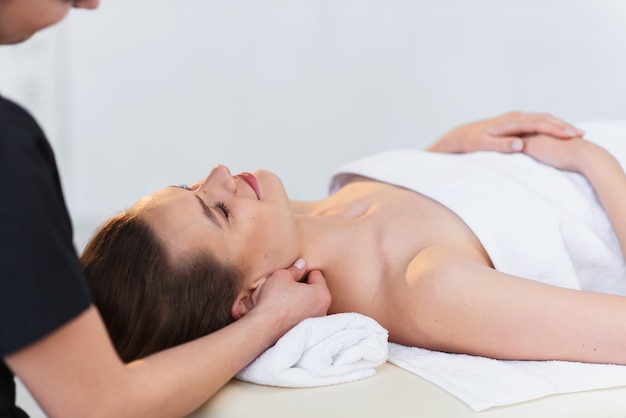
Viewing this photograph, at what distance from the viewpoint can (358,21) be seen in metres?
3.82

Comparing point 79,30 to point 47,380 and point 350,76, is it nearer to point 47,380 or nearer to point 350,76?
point 350,76

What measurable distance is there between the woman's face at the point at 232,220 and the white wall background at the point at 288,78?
2.33 meters

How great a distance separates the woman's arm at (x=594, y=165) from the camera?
5.85 feet

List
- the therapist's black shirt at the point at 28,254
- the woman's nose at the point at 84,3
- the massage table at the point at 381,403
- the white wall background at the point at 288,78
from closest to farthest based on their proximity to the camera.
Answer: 1. the therapist's black shirt at the point at 28,254
2. the woman's nose at the point at 84,3
3. the massage table at the point at 381,403
4. the white wall background at the point at 288,78

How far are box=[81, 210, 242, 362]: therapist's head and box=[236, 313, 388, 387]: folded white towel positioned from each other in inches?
5.2

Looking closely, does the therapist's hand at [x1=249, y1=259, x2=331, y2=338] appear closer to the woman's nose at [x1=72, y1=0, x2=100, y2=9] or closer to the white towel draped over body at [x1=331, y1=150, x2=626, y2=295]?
the white towel draped over body at [x1=331, y1=150, x2=626, y2=295]

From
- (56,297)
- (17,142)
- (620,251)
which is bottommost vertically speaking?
(620,251)

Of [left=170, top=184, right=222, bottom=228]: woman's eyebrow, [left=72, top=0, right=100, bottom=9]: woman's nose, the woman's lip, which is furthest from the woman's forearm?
[left=72, top=0, right=100, bottom=9]: woman's nose

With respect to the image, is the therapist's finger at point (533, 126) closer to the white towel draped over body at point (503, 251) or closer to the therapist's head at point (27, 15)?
the white towel draped over body at point (503, 251)

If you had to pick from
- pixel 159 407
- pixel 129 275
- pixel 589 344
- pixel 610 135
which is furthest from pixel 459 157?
pixel 159 407

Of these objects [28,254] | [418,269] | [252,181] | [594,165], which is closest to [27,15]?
[28,254]

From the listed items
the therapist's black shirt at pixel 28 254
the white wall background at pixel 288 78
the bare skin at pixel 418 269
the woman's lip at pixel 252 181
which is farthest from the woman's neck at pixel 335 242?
the white wall background at pixel 288 78

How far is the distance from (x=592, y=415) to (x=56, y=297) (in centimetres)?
→ 87

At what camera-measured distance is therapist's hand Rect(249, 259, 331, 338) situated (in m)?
1.44
